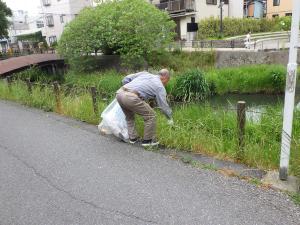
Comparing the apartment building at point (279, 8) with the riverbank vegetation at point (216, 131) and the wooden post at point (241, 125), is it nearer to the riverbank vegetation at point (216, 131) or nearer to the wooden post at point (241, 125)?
the riverbank vegetation at point (216, 131)

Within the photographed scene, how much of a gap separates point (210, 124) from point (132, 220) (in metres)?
3.27

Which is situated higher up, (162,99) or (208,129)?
(162,99)

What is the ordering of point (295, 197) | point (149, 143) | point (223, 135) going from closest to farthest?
1. point (295, 197)
2. point (149, 143)
3. point (223, 135)

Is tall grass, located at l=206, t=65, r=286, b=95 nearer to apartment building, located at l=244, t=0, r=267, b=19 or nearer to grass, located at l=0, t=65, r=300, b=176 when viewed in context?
grass, located at l=0, t=65, r=300, b=176

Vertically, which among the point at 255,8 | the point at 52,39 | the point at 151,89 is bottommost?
the point at 151,89

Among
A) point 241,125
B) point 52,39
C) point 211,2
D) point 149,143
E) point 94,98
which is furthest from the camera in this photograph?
point 52,39

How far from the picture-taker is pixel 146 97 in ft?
16.6

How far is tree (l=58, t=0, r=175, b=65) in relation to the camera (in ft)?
52.9

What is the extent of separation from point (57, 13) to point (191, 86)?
29.5m

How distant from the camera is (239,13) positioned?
31.5 m

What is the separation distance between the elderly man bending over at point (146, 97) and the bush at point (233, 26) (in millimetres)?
22557

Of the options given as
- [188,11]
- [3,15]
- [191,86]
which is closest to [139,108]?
[191,86]

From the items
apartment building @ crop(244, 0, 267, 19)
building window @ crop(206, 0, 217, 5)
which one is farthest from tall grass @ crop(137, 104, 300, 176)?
apartment building @ crop(244, 0, 267, 19)

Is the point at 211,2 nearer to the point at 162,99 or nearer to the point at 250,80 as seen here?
the point at 250,80
